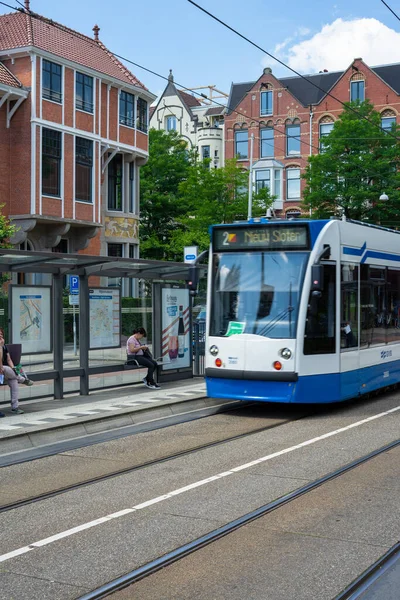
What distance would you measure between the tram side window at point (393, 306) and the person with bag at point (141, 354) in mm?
4690

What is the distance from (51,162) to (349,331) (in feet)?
66.0

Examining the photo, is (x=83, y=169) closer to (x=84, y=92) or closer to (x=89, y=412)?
(x=84, y=92)

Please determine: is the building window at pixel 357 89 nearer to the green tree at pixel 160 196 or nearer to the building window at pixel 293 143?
the building window at pixel 293 143

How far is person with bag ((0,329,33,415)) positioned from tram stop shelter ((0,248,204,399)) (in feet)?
2.66

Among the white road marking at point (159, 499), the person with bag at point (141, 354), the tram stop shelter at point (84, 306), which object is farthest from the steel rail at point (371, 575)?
the person with bag at point (141, 354)

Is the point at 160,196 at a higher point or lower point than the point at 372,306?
higher

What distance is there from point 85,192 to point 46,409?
812 inches

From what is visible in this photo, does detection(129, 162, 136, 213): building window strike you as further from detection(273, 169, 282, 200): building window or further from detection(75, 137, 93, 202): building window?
detection(273, 169, 282, 200): building window

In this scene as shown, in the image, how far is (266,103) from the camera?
60.2 m

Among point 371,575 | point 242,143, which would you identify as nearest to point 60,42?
point 242,143

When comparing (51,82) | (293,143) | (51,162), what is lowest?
(51,162)

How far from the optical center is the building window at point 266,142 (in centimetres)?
5962

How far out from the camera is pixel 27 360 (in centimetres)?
1431

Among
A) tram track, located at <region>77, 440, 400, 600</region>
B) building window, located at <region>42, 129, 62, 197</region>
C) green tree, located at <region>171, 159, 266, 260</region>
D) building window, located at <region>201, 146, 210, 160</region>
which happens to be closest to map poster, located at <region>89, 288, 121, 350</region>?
tram track, located at <region>77, 440, 400, 600</region>
